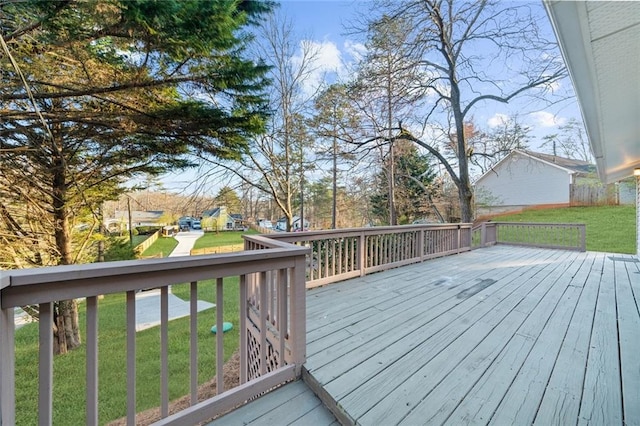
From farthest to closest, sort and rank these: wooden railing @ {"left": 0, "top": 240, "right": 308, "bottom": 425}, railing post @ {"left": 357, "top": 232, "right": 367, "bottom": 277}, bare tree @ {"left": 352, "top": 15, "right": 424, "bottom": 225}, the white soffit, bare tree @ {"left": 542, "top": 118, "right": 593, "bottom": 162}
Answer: bare tree @ {"left": 542, "top": 118, "right": 593, "bottom": 162} → bare tree @ {"left": 352, "top": 15, "right": 424, "bottom": 225} → railing post @ {"left": 357, "top": 232, "right": 367, "bottom": 277} → the white soffit → wooden railing @ {"left": 0, "top": 240, "right": 308, "bottom": 425}

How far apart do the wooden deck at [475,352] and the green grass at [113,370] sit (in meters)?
3.64

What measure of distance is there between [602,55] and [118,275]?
3.17 meters

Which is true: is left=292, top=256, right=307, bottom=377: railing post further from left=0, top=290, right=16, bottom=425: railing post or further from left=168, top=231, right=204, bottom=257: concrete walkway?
left=168, top=231, right=204, bottom=257: concrete walkway

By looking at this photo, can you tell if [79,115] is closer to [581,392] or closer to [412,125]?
[581,392]

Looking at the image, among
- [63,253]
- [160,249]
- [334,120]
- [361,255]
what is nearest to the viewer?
[361,255]

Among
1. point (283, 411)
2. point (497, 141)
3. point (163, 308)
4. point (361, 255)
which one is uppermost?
point (497, 141)

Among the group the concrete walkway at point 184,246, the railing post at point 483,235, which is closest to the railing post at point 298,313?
the railing post at point 483,235

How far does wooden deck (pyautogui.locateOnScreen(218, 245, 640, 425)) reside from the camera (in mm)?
1589

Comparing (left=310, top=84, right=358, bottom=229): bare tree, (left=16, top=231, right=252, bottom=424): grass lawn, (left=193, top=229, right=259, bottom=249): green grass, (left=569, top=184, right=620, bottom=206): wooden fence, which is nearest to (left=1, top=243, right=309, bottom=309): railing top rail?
(left=16, top=231, right=252, bottom=424): grass lawn

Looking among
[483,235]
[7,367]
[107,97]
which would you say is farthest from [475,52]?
[7,367]

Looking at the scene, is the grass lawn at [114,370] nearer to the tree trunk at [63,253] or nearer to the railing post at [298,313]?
the tree trunk at [63,253]

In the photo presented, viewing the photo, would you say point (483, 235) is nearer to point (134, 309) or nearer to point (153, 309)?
point (134, 309)

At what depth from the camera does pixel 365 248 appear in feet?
15.3

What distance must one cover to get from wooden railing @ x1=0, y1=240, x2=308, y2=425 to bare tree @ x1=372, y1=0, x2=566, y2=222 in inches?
353
